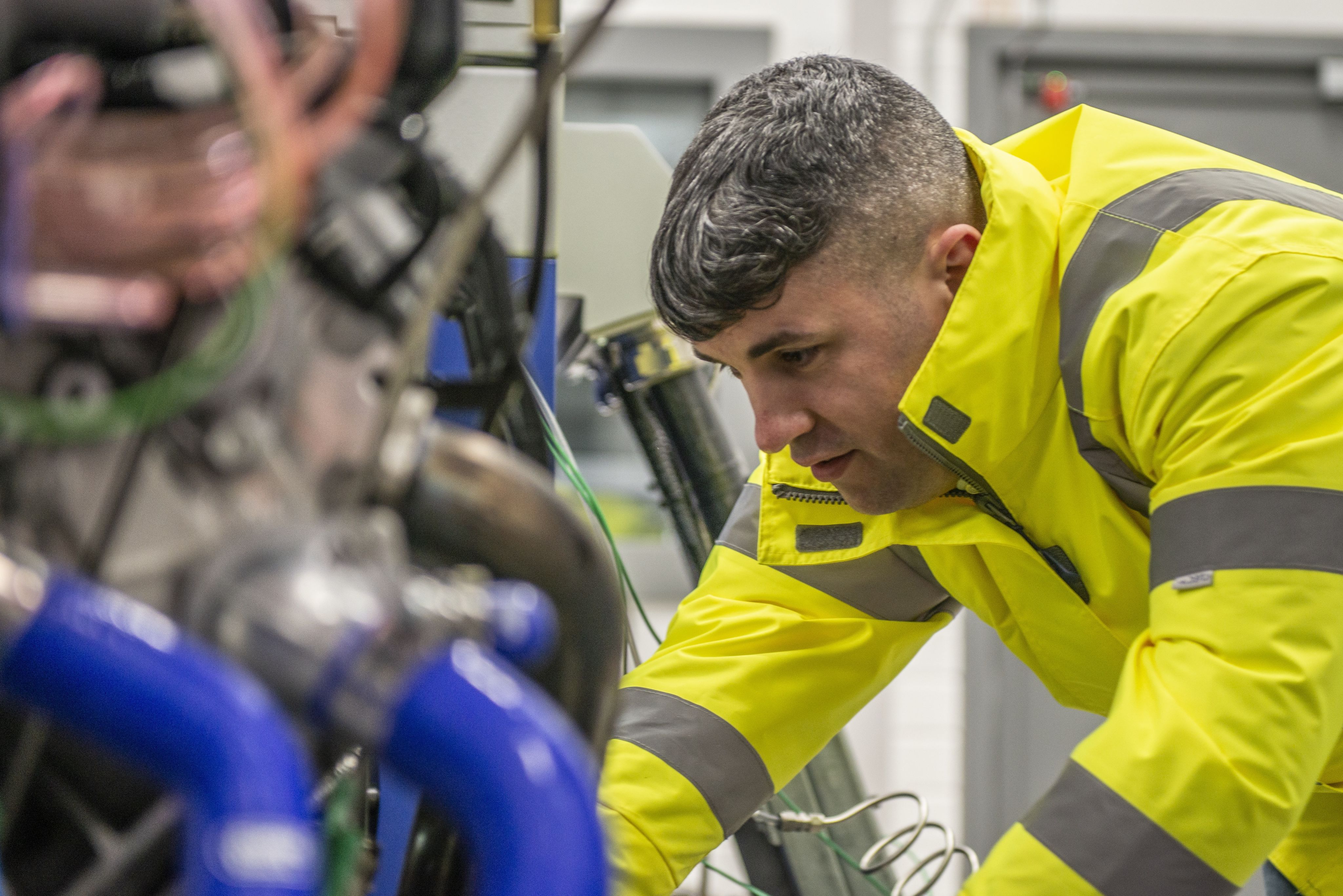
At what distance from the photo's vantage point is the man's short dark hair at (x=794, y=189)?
991 millimetres

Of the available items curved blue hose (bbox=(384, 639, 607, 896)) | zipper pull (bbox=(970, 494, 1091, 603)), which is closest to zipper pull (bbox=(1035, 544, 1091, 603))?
zipper pull (bbox=(970, 494, 1091, 603))

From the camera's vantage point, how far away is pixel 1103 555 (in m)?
1.00

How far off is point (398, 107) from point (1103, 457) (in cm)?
68

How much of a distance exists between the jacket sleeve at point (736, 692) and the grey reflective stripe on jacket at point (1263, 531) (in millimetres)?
405

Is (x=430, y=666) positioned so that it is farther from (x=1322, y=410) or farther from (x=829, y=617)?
(x=829, y=617)

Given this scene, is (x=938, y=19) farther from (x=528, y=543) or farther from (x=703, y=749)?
(x=528, y=543)

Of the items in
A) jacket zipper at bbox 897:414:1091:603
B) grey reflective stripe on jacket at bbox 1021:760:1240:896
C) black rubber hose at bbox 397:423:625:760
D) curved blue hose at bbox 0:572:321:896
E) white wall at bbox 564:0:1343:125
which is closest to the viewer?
curved blue hose at bbox 0:572:321:896

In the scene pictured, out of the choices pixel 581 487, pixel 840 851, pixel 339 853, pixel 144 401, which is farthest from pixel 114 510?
pixel 840 851

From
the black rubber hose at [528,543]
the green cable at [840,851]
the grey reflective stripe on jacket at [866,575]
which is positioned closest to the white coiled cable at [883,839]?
the green cable at [840,851]

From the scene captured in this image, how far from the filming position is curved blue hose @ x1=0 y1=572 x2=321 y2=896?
1.09 ft

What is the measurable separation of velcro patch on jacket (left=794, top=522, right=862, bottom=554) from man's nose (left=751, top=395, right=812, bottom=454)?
0.12 m

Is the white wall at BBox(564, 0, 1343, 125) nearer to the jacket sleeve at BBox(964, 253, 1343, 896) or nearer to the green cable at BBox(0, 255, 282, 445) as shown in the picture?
the jacket sleeve at BBox(964, 253, 1343, 896)

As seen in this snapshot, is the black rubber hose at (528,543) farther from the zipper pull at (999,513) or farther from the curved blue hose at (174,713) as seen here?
the zipper pull at (999,513)

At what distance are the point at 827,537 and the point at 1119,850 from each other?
47 centimetres
